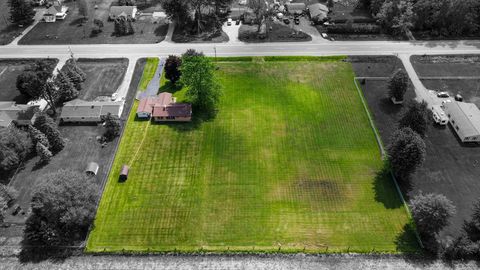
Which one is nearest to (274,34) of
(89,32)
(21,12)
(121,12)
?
(121,12)

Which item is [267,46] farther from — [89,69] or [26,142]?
[26,142]

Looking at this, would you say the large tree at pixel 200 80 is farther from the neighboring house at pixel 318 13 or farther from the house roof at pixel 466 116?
the house roof at pixel 466 116

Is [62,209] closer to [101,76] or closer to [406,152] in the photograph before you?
[101,76]

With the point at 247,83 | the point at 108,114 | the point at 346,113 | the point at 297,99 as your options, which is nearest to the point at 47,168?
the point at 108,114

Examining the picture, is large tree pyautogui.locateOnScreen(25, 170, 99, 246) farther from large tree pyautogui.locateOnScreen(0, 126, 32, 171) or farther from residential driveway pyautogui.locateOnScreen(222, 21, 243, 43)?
residential driveway pyautogui.locateOnScreen(222, 21, 243, 43)

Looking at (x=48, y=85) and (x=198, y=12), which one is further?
(x=198, y=12)
